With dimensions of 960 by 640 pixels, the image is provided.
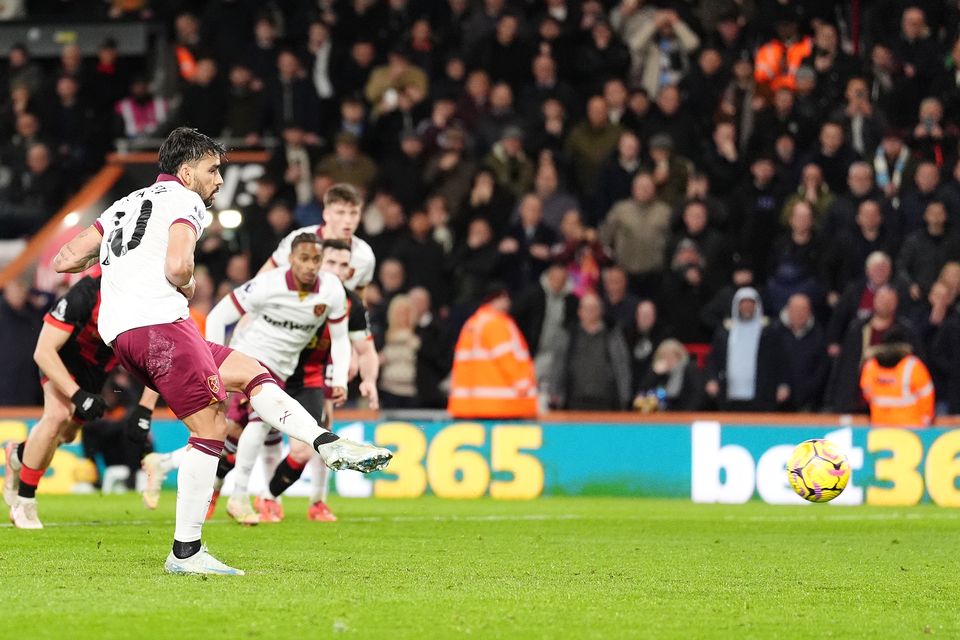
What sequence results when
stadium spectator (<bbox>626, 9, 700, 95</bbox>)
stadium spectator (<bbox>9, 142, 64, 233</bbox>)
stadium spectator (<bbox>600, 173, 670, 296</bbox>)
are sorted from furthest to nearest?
1. stadium spectator (<bbox>9, 142, 64, 233</bbox>)
2. stadium spectator (<bbox>626, 9, 700, 95</bbox>)
3. stadium spectator (<bbox>600, 173, 670, 296</bbox>)

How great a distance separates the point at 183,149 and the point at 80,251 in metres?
0.82

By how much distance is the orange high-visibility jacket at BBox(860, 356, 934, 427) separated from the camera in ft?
58.1

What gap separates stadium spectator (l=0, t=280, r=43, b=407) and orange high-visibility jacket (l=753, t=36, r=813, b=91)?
369 inches

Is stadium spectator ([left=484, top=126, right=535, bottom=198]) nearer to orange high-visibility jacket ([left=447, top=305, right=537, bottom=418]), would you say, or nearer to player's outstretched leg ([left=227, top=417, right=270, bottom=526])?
orange high-visibility jacket ([left=447, top=305, right=537, bottom=418])

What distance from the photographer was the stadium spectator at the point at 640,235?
19.9 meters

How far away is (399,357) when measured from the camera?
19.7 m

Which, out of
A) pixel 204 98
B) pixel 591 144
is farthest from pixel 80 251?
pixel 204 98

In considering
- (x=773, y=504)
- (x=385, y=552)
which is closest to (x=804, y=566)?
(x=385, y=552)

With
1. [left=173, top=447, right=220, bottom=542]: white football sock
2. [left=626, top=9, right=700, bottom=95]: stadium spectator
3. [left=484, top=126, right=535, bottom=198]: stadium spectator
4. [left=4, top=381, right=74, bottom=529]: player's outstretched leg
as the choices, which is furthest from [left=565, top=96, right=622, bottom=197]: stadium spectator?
[left=173, top=447, right=220, bottom=542]: white football sock

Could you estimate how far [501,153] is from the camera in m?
21.0

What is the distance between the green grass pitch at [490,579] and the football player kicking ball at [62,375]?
411 millimetres

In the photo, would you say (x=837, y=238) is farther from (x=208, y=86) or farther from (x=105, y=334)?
(x=105, y=334)

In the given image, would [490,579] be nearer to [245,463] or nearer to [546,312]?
[245,463]

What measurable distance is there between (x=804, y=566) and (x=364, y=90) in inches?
557
